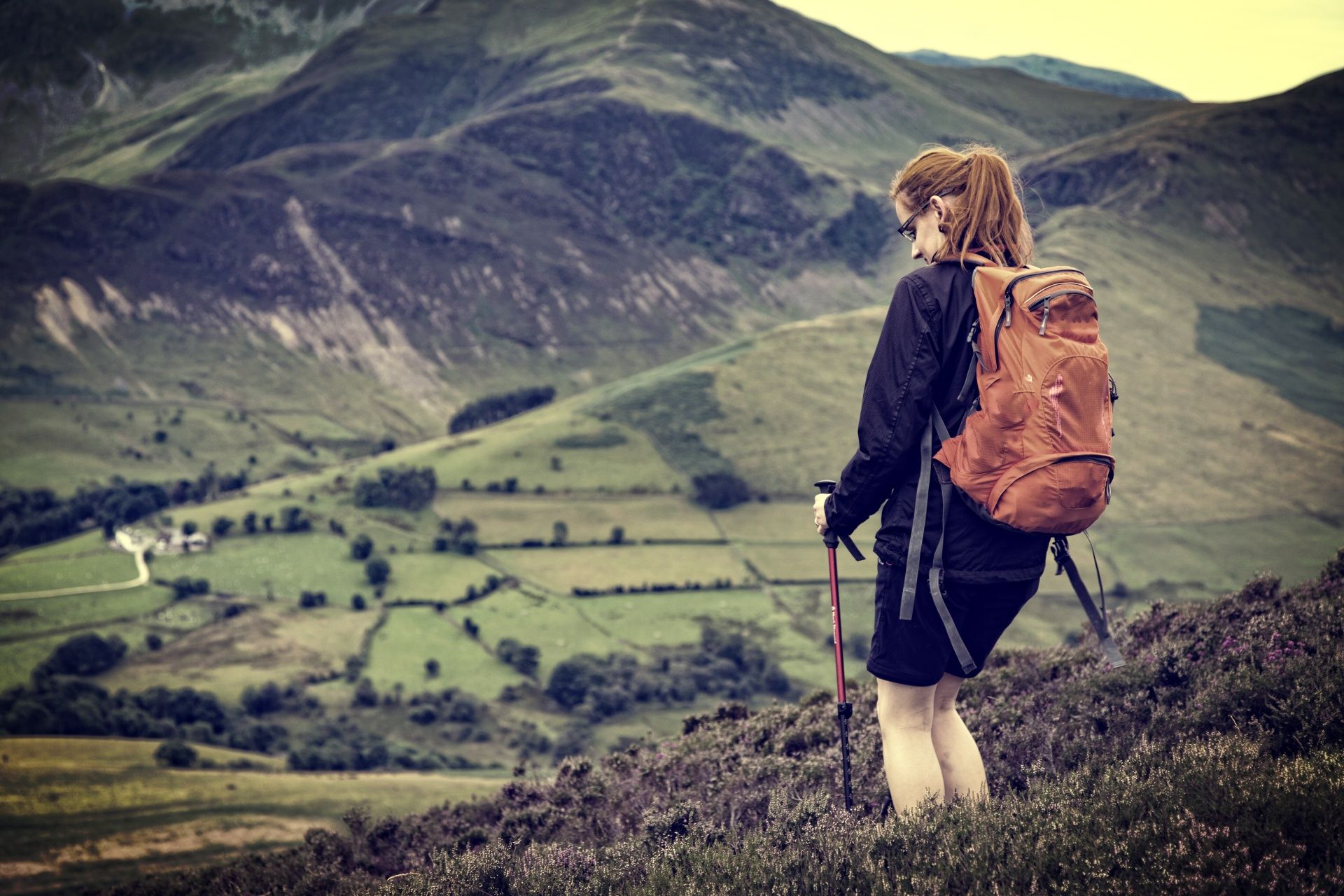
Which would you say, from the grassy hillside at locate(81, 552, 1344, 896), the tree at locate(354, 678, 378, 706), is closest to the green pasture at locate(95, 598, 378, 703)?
the tree at locate(354, 678, 378, 706)

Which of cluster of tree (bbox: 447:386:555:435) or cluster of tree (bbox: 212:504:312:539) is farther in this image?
cluster of tree (bbox: 447:386:555:435)

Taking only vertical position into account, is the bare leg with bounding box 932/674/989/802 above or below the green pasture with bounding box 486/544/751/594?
above

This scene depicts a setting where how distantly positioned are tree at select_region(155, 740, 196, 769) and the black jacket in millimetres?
63262

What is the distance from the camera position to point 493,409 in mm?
193000

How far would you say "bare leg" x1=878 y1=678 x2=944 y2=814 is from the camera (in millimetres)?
7648

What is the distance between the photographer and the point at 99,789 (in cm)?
5603

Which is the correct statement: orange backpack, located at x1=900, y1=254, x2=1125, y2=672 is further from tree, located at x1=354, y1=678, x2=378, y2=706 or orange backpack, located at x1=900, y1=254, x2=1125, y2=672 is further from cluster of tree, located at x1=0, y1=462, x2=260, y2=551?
cluster of tree, located at x1=0, y1=462, x2=260, y2=551

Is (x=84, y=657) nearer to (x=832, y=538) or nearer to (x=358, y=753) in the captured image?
(x=358, y=753)

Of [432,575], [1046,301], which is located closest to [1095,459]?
[1046,301]

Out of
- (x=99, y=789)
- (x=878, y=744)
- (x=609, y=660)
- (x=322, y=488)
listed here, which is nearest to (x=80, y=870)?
(x=99, y=789)

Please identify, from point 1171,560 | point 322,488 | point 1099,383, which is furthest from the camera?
point 322,488

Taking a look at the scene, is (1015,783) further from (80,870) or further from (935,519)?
(80,870)

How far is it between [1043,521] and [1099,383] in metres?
0.86

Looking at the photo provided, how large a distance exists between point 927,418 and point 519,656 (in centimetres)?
9836
